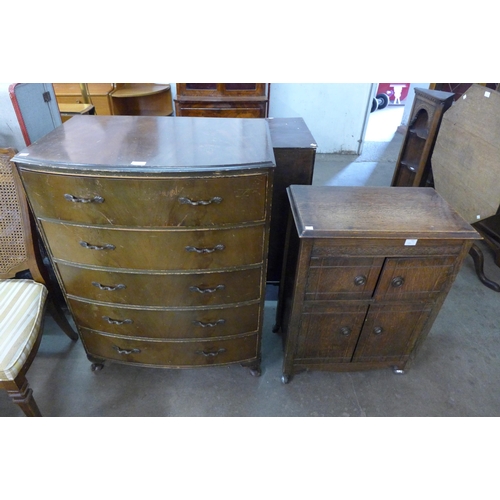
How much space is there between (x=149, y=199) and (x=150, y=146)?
222mm

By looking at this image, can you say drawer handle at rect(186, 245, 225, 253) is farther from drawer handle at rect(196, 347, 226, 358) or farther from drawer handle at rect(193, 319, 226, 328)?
drawer handle at rect(196, 347, 226, 358)

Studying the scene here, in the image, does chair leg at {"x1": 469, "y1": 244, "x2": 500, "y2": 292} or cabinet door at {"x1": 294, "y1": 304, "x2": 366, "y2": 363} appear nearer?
cabinet door at {"x1": 294, "y1": 304, "x2": 366, "y2": 363}

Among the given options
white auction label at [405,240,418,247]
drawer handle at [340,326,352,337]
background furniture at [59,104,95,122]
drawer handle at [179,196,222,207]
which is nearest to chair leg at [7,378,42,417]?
drawer handle at [179,196,222,207]

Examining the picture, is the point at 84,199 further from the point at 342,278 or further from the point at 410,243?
the point at 410,243

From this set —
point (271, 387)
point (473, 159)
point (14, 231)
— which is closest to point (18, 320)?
point (14, 231)

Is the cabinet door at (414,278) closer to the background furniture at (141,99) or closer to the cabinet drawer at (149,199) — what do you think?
the cabinet drawer at (149,199)

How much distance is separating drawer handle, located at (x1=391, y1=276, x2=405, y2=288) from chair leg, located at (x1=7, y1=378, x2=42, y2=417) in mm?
1514

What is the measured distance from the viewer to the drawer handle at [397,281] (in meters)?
1.42

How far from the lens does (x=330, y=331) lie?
1582 mm

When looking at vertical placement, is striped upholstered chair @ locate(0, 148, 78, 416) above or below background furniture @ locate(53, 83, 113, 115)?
below

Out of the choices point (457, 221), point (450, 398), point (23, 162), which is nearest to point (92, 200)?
point (23, 162)

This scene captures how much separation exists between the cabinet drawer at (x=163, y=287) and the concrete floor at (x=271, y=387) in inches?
23.1

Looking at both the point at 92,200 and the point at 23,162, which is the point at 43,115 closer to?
the point at 23,162

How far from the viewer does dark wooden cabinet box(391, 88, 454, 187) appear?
2.72 metres
